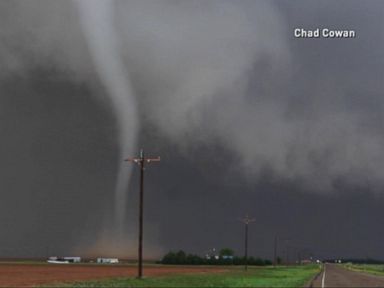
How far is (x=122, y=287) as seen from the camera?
4953cm

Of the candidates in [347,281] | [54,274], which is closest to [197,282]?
[347,281]

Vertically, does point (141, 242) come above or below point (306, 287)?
above

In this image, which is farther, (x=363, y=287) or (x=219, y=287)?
(x=363, y=287)

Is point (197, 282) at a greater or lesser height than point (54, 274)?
greater

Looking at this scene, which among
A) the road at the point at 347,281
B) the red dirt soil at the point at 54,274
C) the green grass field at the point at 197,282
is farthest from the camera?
the red dirt soil at the point at 54,274

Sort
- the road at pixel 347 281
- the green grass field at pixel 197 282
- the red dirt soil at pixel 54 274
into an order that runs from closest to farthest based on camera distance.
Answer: the green grass field at pixel 197 282 → the road at pixel 347 281 → the red dirt soil at pixel 54 274

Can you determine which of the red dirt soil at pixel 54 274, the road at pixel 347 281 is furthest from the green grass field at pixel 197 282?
the red dirt soil at pixel 54 274

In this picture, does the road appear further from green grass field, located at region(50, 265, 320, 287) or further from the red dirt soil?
the red dirt soil

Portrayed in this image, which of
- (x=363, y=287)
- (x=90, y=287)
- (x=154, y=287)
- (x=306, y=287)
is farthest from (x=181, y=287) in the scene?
(x=363, y=287)

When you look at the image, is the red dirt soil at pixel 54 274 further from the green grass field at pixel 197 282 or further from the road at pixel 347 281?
the road at pixel 347 281

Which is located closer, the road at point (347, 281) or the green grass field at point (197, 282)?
the green grass field at point (197, 282)

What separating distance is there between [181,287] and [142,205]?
572 inches

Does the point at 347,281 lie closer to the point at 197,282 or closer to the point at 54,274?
the point at 197,282

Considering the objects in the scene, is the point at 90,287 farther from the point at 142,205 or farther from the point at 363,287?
the point at 363,287
